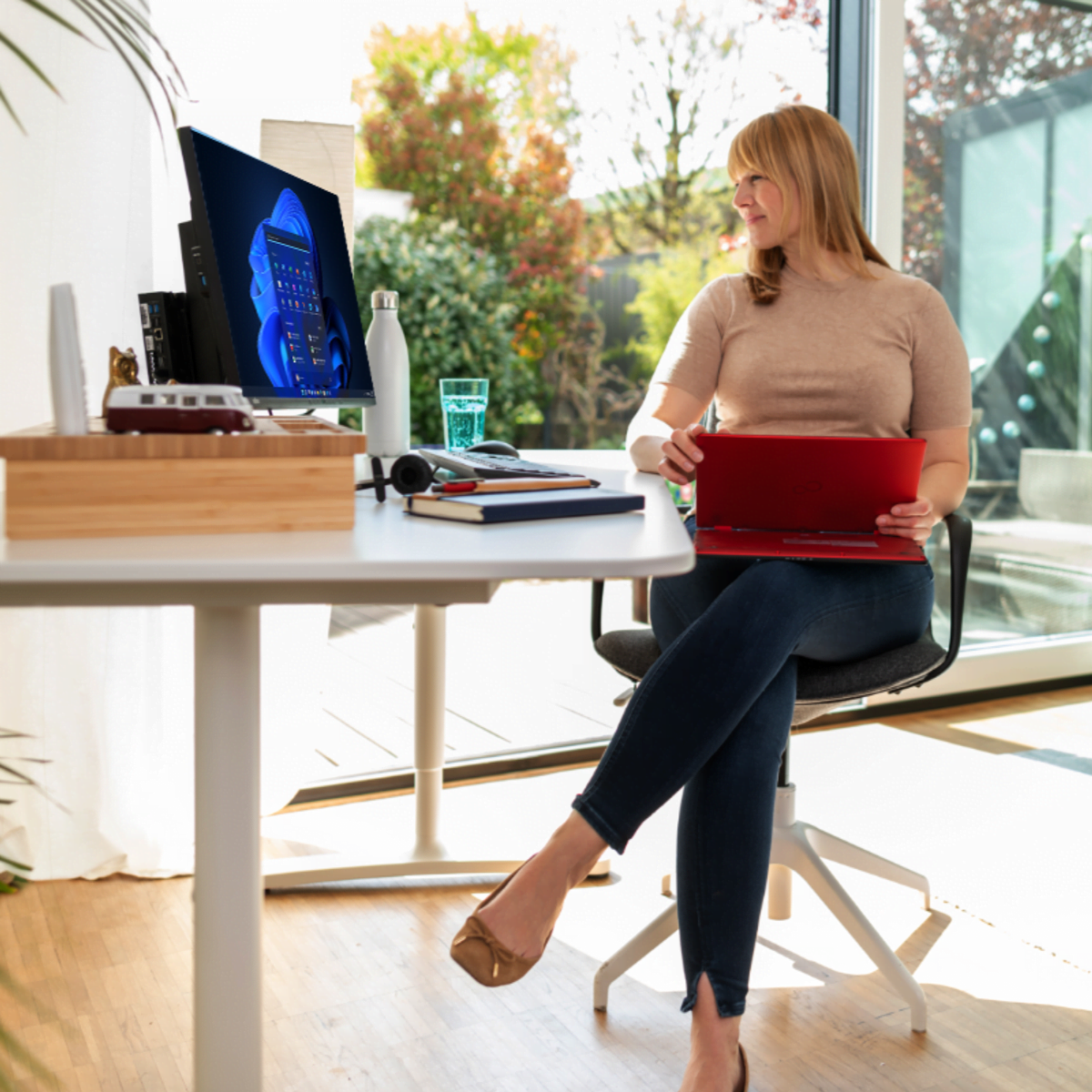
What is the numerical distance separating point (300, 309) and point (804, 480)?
0.69 meters

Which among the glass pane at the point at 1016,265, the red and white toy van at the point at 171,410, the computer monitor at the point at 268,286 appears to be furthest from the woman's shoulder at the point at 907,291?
the glass pane at the point at 1016,265

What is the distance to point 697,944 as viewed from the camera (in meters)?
1.24

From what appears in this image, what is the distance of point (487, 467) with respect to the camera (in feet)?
3.95

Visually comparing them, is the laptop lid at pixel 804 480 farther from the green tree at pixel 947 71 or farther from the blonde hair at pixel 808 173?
the green tree at pixel 947 71

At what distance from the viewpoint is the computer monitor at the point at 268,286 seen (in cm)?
121

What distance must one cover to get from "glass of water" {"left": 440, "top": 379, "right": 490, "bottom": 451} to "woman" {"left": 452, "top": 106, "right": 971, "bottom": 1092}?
0.25 m

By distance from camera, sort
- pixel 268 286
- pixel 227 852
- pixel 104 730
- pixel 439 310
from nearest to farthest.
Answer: pixel 227 852
pixel 268 286
pixel 104 730
pixel 439 310

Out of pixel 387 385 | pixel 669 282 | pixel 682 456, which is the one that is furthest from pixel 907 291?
pixel 669 282

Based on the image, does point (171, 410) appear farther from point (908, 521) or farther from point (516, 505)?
point (908, 521)

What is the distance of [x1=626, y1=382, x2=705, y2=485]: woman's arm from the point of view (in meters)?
1.41

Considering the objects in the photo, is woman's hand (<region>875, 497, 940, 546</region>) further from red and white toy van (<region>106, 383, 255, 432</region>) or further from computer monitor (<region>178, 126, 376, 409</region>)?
red and white toy van (<region>106, 383, 255, 432</region>)

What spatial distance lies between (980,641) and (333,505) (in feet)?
8.82

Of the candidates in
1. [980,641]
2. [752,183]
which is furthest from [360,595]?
[980,641]

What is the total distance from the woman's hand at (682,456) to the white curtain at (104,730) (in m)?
0.94
